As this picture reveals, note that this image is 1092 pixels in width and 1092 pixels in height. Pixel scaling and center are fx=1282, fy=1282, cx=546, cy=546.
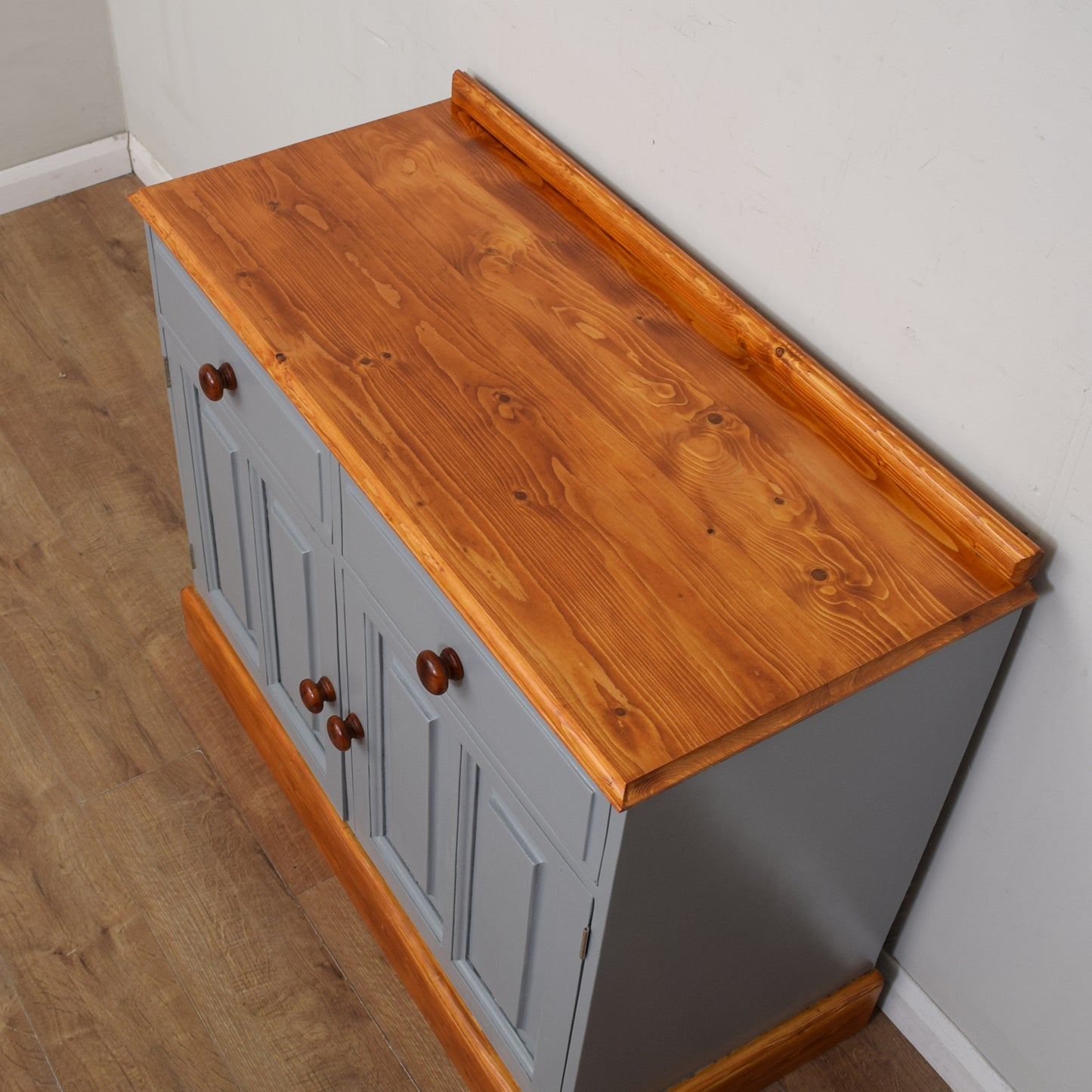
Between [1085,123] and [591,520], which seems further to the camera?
[591,520]

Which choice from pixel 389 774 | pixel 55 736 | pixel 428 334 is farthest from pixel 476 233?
pixel 55 736

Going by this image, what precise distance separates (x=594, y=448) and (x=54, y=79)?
7.06ft

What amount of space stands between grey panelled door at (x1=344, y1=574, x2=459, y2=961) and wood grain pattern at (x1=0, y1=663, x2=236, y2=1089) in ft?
1.10

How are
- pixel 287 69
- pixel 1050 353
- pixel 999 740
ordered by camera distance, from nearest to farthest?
pixel 1050 353, pixel 999 740, pixel 287 69

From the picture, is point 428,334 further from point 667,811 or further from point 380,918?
point 380,918

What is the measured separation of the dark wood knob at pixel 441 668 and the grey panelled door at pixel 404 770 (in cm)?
8

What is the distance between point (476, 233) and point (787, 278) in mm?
368

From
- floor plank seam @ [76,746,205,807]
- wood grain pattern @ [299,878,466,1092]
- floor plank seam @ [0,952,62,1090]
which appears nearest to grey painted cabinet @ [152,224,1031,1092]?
wood grain pattern @ [299,878,466,1092]

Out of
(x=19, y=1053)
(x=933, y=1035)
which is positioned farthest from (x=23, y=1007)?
(x=933, y=1035)

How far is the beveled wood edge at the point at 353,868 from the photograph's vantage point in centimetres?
153

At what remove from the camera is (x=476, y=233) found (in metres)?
1.45

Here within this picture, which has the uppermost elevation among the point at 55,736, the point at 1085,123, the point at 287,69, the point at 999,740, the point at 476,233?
the point at 1085,123

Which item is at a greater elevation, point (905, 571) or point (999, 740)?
point (905, 571)

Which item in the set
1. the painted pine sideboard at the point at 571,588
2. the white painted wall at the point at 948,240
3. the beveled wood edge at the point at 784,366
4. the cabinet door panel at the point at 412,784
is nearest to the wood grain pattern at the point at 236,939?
the painted pine sideboard at the point at 571,588
